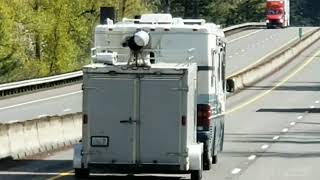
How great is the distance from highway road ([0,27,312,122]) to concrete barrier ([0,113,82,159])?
12571mm

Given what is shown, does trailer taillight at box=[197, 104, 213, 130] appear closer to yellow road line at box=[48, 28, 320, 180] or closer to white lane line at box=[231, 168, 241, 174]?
white lane line at box=[231, 168, 241, 174]

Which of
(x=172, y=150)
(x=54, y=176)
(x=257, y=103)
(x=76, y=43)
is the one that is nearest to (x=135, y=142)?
(x=172, y=150)

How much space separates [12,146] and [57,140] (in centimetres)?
327

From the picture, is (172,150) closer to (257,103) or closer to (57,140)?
(57,140)

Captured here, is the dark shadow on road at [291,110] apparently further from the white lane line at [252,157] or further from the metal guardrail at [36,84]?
the white lane line at [252,157]

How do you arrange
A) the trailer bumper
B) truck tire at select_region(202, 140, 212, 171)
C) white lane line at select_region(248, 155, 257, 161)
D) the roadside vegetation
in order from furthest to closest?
the roadside vegetation → white lane line at select_region(248, 155, 257, 161) → truck tire at select_region(202, 140, 212, 171) → the trailer bumper

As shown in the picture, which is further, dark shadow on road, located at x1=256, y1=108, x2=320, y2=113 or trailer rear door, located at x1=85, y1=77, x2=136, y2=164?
dark shadow on road, located at x1=256, y1=108, x2=320, y2=113

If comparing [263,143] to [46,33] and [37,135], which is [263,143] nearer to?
[37,135]

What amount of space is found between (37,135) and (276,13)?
10229cm

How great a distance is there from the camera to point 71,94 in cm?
5412

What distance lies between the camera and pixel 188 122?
1667 cm

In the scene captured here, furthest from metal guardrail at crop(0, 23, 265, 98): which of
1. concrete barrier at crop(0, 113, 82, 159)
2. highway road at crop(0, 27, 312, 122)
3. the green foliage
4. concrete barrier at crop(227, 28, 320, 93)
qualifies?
concrete barrier at crop(0, 113, 82, 159)

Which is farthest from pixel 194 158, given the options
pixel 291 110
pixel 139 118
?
pixel 291 110

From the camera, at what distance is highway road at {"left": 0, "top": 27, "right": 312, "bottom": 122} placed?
1673 inches
